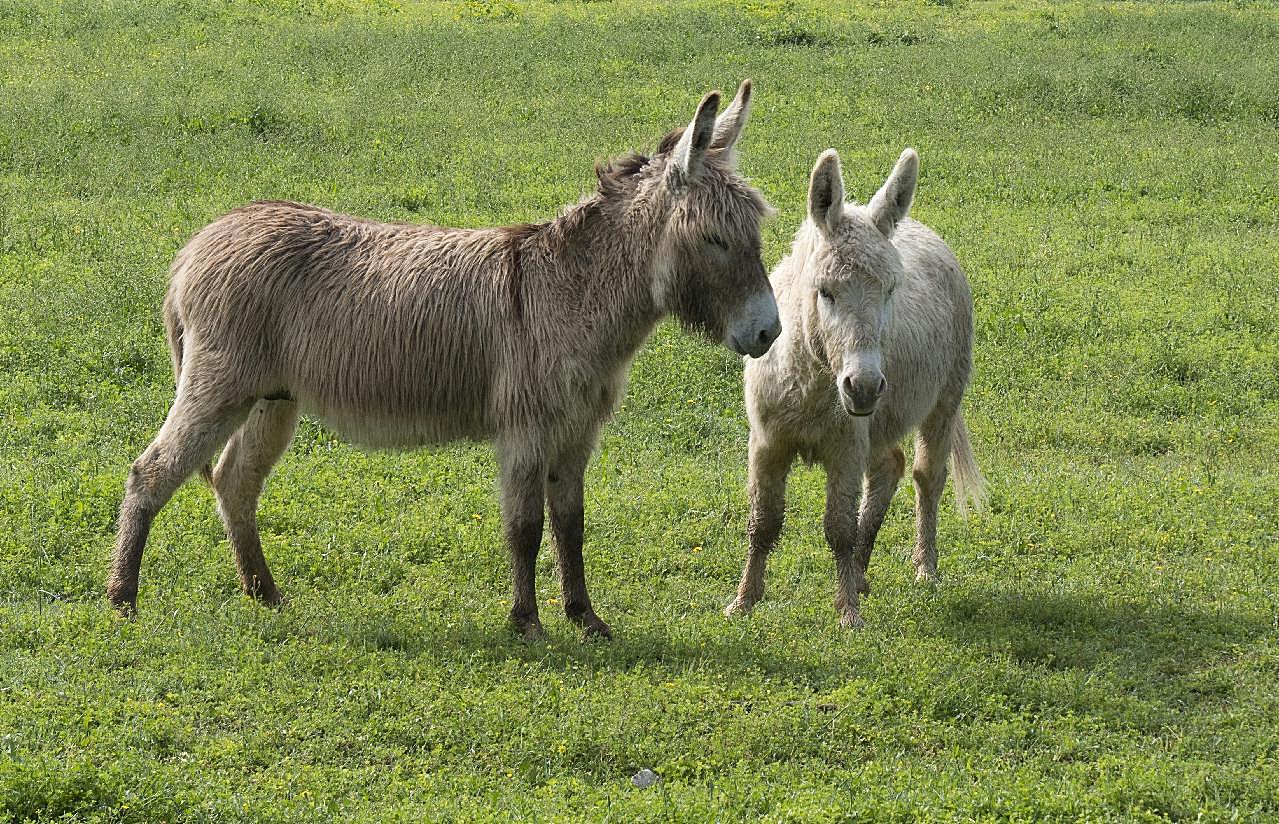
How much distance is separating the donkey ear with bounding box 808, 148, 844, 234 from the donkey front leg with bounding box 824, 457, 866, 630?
130cm

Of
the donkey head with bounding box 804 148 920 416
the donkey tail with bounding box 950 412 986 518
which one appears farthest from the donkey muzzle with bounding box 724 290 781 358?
the donkey tail with bounding box 950 412 986 518

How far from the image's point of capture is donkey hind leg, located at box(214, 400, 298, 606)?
743cm

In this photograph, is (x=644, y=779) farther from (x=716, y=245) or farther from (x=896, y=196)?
(x=896, y=196)

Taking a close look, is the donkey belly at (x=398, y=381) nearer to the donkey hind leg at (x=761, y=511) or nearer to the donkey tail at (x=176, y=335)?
the donkey tail at (x=176, y=335)

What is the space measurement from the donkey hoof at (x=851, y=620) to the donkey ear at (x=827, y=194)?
6.77 feet

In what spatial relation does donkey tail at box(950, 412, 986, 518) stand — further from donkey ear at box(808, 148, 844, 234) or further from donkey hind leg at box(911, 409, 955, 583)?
donkey ear at box(808, 148, 844, 234)

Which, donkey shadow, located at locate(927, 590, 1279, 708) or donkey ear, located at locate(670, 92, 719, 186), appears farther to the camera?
donkey shadow, located at locate(927, 590, 1279, 708)

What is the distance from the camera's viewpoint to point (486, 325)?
6.95m

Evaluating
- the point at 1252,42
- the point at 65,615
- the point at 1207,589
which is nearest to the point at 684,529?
the point at 1207,589

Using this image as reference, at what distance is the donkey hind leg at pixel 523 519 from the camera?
687 centimetres

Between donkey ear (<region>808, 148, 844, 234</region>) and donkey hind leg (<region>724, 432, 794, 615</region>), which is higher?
donkey ear (<region>808, 148, 844, 234</region>)

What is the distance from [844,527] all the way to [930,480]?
136 centimetres

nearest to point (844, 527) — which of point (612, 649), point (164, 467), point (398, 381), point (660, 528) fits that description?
point (612, 649)

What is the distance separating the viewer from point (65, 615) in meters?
6.80
